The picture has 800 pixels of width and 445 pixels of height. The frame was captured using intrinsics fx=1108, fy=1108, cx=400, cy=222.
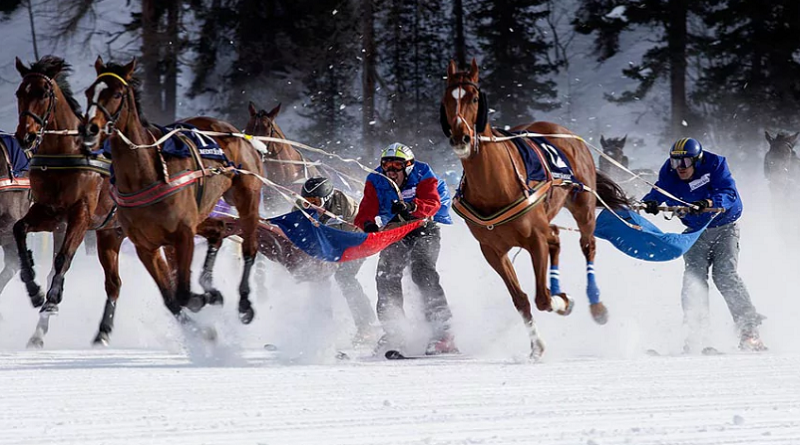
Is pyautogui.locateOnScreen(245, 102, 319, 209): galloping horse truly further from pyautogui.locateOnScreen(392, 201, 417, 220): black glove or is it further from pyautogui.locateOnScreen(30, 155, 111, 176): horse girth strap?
pyautogui.locateOnScreen(392, 201, 417, 220): black glove

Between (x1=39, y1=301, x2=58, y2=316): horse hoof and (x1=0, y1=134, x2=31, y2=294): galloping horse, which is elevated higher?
(x1=0, y1=134, x2=31, y2=294): galloping horse

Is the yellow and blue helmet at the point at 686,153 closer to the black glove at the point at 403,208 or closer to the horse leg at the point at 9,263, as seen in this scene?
the black glove at the point at 403,208

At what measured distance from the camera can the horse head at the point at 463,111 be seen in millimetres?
7582

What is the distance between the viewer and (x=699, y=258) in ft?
31.2

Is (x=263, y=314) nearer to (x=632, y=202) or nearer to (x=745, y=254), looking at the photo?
(x=632, y=202)

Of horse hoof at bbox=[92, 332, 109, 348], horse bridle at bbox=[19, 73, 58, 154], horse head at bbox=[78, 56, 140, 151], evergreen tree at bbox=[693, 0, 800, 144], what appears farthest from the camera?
evergreen tree at bbox=[693, 0, 800, 144]

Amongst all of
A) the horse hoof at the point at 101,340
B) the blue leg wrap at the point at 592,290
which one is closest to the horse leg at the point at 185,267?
the horse hoof at the point at 101,340

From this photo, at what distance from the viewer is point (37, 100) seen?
8695mm

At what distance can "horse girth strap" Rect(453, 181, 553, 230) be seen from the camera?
8.09m

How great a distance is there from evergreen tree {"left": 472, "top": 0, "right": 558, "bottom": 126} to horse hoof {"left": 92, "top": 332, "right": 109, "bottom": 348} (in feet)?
62.8

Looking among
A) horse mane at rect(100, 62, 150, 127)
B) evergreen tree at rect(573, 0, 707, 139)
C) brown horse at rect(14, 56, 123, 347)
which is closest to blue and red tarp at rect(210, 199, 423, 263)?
brown horse at rect(14, 56, 123, 347)


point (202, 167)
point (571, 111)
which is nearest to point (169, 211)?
point (202, 167)

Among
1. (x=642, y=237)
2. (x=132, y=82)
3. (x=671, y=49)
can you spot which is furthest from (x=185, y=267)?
(x=671, y=49)

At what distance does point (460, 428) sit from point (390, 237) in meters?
4.17
